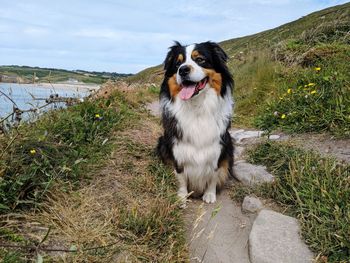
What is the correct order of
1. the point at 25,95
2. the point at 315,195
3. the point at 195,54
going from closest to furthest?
1. the point at 315,195
2. the point at 195,54
3. the point at 25,95

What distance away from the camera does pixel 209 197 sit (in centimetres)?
392

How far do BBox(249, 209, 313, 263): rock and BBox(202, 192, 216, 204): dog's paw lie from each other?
2.25 ft

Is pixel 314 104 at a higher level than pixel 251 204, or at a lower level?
higher

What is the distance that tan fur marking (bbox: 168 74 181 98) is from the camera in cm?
389

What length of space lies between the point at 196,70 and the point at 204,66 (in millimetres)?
204

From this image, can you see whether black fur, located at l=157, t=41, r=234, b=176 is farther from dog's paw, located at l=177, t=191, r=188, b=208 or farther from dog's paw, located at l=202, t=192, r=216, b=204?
dog's paw, located at l=202, t=192, r=216, b=204

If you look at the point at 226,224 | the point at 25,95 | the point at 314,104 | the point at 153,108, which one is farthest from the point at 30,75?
the point at 153,108

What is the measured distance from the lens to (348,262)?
8.51 ft

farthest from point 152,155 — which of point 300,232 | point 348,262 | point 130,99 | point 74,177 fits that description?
point 130,99

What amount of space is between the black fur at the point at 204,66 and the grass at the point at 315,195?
19.5 inches

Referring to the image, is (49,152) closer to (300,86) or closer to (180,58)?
(180,58)

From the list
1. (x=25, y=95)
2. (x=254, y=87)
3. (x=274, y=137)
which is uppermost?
(x=25, y=95)

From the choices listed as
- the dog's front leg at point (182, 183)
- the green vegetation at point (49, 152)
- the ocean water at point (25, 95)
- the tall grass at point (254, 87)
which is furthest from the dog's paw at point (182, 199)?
the tall grass at point (254, 87)

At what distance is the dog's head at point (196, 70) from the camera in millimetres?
3689
